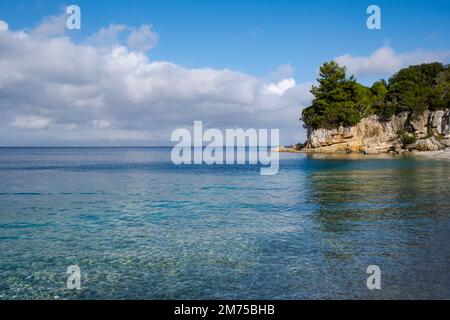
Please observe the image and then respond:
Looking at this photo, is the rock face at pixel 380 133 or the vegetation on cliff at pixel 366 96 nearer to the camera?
the rock face at pixel 380 133

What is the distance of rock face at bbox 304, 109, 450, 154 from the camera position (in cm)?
9362

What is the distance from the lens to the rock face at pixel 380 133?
93.6 m

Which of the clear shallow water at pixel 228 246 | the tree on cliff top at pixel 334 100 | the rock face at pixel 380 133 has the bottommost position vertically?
the clear shallow water at pixel 228 246

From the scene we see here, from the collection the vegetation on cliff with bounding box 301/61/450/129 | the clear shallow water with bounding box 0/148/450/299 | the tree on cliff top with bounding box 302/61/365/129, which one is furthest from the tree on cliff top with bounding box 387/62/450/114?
the clear shallow water with bounding box 0/148/450/299

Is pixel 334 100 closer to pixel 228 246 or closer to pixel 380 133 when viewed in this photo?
pixel 380 133

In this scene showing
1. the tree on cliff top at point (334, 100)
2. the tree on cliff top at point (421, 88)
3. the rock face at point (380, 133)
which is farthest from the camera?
the tree on cliff top at point (334, 100)

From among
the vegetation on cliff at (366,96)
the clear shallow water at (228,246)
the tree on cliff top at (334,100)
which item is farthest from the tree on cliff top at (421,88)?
the clear shallow water at (228,246)

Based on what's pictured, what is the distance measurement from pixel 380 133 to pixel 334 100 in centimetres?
1606

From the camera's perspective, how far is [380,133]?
107000 mm

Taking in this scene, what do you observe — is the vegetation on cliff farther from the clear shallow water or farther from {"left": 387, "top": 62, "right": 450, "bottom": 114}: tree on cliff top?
the clear shallow water

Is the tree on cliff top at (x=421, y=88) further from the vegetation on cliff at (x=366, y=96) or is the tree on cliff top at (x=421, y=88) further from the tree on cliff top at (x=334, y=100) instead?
the tree on cliff top at (x=334, y=100)

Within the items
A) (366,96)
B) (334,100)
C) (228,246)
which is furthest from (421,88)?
(228,246)

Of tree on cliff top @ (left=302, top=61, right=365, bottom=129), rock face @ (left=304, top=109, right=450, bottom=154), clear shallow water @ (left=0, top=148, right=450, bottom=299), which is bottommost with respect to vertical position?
clear shallow water @ (left=0, top=148, right=450, bottom=299)
